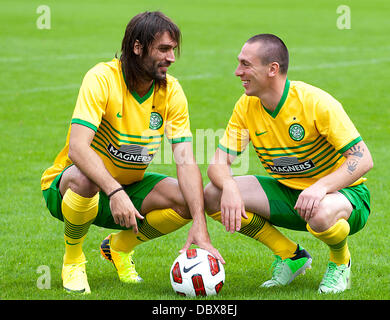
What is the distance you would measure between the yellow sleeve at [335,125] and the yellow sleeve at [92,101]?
150 centimetres

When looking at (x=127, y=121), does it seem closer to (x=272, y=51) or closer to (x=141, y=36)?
(x=141, y=36)

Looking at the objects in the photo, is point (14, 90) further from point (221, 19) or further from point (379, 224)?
point (221, 19)

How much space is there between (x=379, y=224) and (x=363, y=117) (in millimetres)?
6146

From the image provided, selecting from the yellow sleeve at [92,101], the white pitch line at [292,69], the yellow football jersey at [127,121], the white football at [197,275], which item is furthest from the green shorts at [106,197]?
the white pitch line at [292,69]

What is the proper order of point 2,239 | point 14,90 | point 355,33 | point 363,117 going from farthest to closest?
point 355,33, point 14,90, point 363,117, point 2,239

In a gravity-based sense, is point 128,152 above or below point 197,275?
above

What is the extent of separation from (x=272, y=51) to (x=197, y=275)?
1.65m

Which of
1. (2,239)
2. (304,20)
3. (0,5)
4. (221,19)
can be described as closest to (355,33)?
(304,20)

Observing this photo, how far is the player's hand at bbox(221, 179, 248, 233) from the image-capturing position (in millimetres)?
4721

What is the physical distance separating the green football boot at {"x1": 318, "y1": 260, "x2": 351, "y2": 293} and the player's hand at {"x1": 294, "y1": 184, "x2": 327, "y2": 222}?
498mm

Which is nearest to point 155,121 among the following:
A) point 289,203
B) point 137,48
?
point 137,48

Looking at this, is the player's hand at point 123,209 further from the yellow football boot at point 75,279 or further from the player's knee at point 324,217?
the player's knee at point 324,217

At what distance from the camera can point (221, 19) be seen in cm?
2792

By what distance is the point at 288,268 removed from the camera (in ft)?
16.6
